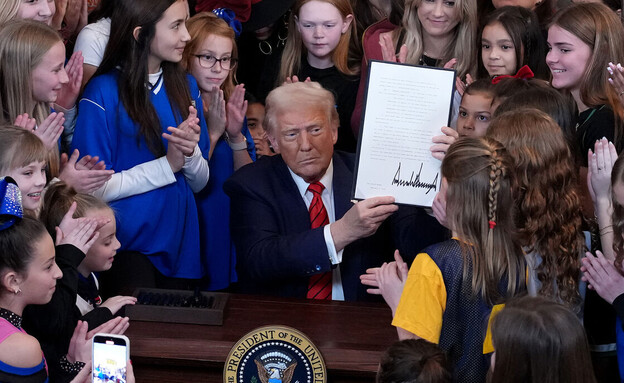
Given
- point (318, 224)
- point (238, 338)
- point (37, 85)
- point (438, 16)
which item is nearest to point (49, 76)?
point (37, 85)

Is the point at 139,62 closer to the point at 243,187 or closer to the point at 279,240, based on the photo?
the point at 243,187

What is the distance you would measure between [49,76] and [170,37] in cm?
60

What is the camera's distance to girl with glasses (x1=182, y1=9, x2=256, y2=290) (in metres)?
4.59

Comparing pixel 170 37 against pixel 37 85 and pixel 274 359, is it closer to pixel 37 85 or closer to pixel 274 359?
pixel 37 85

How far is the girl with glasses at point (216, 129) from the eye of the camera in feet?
15.1

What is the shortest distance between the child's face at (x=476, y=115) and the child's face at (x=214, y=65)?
4.08ft

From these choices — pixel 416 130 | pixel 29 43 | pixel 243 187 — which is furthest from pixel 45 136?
pixel 416 130

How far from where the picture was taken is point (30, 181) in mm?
3465

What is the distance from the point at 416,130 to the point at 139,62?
137cm

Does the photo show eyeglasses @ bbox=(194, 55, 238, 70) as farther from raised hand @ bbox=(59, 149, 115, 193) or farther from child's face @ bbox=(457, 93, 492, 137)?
child's face @ bbox=(457, 93, 492, 137)

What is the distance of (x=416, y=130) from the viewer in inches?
136

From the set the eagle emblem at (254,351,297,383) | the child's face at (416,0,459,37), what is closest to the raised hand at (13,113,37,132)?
the eagle emblem at (254,351,297,383)

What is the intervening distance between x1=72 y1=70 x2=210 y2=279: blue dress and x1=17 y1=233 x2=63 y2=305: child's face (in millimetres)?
1088

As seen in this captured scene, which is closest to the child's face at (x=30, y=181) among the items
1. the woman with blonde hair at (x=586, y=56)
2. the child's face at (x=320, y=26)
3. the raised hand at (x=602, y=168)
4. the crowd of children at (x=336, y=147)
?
the crowd of children at (x=336, y=147)
